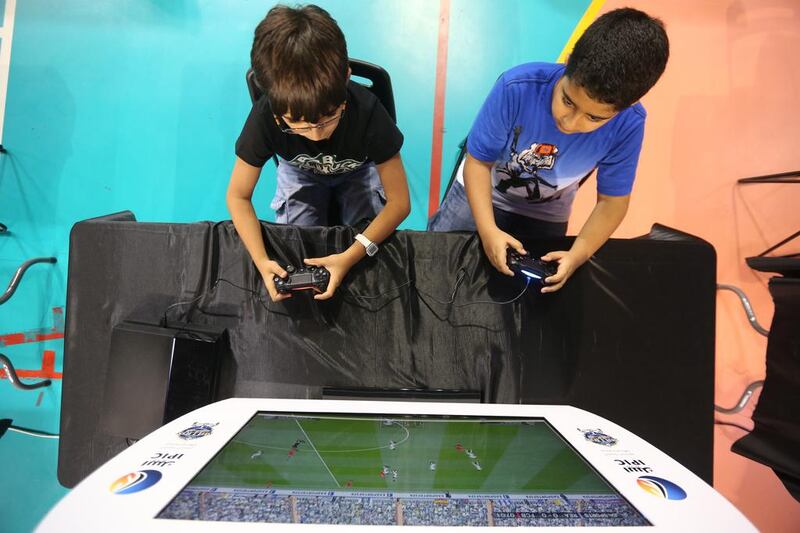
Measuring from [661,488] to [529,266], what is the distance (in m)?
0.61

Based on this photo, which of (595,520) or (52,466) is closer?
(595,520)

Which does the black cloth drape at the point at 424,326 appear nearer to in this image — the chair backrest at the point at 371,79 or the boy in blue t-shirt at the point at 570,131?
the boy in blue t-shirt at the point at 570,131

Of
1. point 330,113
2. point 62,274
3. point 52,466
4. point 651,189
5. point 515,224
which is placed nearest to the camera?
point 330,113

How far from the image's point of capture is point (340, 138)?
1.18 meters

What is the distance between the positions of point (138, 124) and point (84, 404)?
1.52 meters

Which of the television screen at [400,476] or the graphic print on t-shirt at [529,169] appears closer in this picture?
the television screen at [400,476]

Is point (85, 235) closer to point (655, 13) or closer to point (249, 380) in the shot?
point (249, 380)

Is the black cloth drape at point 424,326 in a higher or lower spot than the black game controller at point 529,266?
lower

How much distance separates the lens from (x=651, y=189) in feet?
6.97

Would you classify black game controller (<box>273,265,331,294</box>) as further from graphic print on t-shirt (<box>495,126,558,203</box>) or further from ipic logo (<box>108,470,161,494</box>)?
graphic print on t-shirt (<box>495,126,558,203</box>)

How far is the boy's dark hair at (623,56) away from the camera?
2.90 feet

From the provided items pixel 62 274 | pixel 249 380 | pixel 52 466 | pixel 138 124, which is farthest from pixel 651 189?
pixel 52 466

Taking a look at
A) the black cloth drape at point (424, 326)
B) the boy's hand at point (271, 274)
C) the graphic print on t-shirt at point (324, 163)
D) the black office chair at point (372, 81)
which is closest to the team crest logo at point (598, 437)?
the black cloth drape at point (424, 326)

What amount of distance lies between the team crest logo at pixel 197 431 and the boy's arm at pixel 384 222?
48 cm
